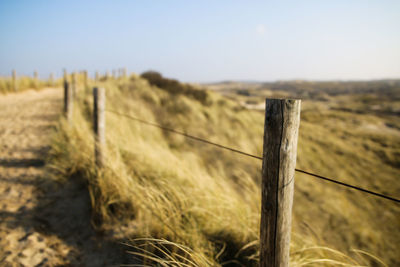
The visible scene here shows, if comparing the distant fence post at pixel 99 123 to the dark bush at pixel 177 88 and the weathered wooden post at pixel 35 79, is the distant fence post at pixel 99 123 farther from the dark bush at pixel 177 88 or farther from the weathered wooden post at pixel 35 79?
the weathered wooden post at pixel 35 79

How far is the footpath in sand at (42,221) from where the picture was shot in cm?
216

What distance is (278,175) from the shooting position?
1112 millimetres

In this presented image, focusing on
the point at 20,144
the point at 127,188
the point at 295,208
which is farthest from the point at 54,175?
the point at 295,208

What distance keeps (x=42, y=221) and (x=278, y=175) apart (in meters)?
2.71

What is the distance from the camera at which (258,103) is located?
78.7ft

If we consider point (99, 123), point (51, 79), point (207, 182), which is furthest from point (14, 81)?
point (207, 182)

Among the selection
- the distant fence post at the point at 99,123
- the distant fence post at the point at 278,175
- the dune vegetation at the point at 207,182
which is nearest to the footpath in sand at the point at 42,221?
the dune vegetation at the point at 207,182

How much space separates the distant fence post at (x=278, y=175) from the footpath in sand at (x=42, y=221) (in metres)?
1.48

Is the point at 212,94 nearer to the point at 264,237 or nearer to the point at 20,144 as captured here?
the point at 20,144

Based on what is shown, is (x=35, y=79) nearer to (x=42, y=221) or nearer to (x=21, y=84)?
(x=21, y=84)

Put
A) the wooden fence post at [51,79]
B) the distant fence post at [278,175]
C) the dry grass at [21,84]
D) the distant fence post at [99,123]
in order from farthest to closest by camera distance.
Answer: the wooden fence post at [51,79] → the dry grass at [21,84] → the distant fence post at [99,123] → the distant fence post at [278,175]

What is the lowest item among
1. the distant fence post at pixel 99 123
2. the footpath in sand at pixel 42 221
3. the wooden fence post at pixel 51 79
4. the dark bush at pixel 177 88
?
the footpath in sand at pixel 42 221

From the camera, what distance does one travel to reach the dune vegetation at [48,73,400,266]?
2104 mm

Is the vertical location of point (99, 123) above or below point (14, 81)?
below
